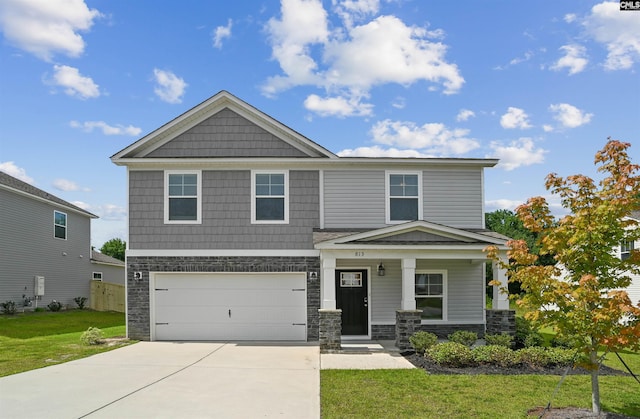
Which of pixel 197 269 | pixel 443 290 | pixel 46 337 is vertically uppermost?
pixel 197 269

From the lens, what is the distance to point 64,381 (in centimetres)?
910

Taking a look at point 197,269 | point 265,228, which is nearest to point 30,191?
point 197,269

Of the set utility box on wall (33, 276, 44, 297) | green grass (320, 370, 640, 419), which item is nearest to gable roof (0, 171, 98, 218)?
utility box on wall (33, 276, 44, 297)

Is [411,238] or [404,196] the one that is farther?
[404,196]

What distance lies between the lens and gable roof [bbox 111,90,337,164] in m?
14.6

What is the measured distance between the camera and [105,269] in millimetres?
29438

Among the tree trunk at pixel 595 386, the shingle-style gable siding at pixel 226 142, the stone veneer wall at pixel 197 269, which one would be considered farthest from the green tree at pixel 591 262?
the shingle-style gable siding at pixel 226 142

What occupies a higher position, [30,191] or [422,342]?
[30,191]

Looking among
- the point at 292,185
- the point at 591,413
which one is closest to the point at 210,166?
the point at 292,185

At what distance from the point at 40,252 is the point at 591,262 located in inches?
913

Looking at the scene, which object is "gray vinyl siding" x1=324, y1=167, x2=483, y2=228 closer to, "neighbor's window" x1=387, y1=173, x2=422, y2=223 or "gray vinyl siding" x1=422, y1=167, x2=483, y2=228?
"gray vinyl siding" x1=422, y1=167, x2=483, y2=228

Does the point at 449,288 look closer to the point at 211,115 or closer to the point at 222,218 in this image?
the point at 222,218

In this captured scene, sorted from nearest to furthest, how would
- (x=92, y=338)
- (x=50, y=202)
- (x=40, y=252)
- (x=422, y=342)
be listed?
(x=422, y=342) < (x=92, y=338) < (x=40, y=252) < (x=50, y=202)

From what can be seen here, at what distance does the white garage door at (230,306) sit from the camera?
47.6 feet
